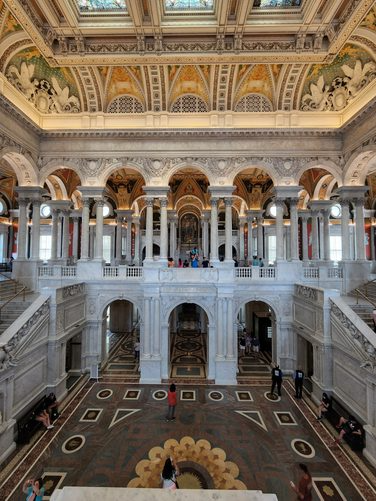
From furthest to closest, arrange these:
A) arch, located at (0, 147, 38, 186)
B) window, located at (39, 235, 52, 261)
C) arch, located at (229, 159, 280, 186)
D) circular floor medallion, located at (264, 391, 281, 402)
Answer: window, located at (39, 235, 52, 261) → arch, located at (229, 159, 280, 186) → arch, located at (0, 147, 38, 186) → circular floor medallion, located at (264, 391, 281, 402)

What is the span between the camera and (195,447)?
8.07 meters

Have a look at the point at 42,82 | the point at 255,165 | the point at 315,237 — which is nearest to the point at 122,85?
the point at 42,82

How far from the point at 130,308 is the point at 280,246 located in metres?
11.7

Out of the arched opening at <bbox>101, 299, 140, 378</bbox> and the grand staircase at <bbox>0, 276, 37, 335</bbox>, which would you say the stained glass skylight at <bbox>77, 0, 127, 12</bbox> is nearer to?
the grand staircase at <bbox>0, 276, 37, 335</bbox>

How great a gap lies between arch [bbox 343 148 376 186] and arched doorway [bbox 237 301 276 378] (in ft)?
25.0

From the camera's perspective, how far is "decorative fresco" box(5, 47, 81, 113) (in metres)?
12.1

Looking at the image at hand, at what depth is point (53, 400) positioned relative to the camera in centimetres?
967

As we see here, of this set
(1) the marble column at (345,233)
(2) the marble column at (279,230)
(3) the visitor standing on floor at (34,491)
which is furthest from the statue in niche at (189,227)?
(3) the visitor standing on floor at (34,491)

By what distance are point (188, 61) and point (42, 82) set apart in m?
7.04

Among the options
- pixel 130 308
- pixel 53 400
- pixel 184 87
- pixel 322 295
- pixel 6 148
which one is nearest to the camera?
pixel 53 400

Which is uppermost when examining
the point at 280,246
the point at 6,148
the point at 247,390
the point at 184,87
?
the point at 184,87

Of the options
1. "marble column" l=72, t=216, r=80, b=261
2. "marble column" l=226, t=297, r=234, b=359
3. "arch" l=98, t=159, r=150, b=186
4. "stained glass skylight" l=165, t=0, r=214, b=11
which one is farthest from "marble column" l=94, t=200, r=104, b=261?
"stained glass skylight" l=165, t=0, r=214, b=11

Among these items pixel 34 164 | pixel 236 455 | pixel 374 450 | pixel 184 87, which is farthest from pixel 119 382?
pixel 184 87

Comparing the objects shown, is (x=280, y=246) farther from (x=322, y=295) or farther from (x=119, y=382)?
(x=119, y=382)
